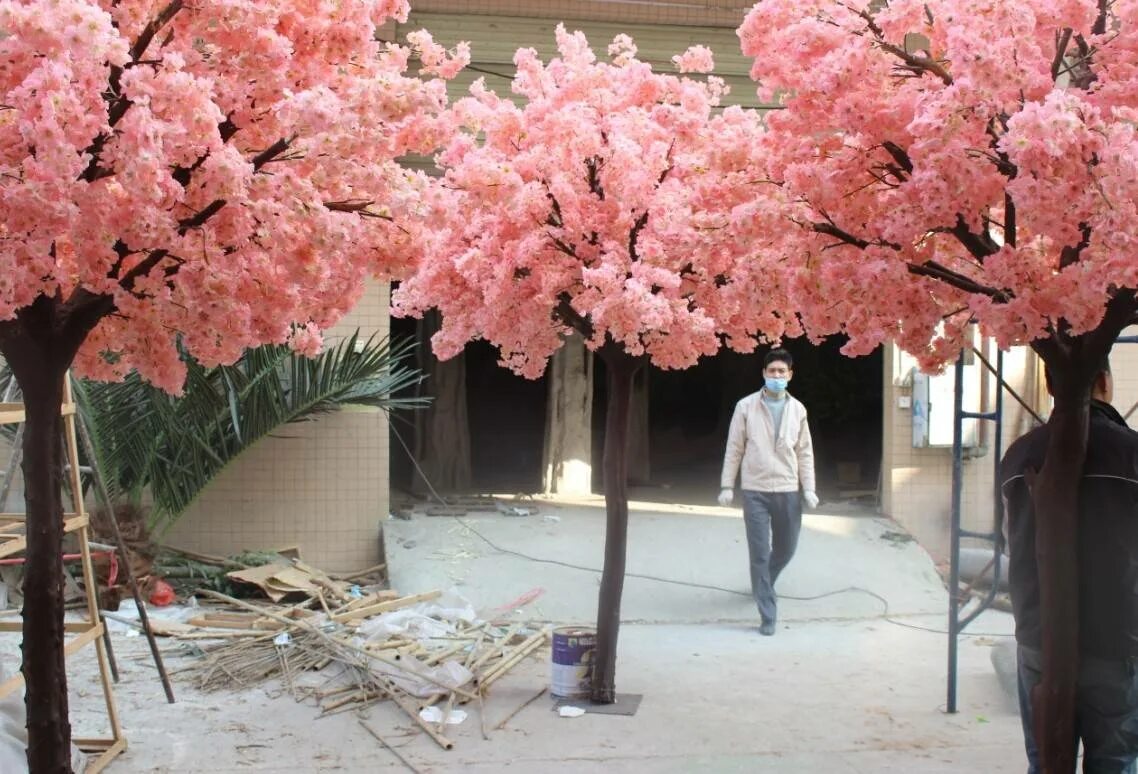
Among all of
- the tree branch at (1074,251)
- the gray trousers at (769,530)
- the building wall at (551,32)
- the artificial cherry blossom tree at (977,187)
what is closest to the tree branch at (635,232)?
the artificial cherry blossom tree at (977,187)

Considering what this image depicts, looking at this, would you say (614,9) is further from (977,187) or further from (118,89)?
(118,89)

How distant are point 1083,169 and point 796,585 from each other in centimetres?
701

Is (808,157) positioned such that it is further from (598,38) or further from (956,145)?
(598,38)

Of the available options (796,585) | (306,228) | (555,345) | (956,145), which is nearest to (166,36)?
(306,228)

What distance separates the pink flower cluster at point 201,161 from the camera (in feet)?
10.7

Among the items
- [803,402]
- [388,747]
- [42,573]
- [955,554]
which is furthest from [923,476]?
[42,573]

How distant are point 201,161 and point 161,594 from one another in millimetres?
6154

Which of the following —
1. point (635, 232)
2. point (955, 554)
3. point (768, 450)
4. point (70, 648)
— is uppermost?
point (635, 232)

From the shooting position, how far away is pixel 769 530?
9.30 meters

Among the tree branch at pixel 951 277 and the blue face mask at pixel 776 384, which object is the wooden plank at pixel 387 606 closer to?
the blue face mask at pixel 776 384

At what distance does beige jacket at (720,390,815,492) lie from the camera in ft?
30.4

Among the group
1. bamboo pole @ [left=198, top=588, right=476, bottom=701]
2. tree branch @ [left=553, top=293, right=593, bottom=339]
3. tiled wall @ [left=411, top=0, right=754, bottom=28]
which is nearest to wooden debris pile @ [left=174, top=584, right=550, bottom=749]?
bamboo pole @ [left=198, top=588, right=476, bottom=701]

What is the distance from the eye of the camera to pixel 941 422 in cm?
1127

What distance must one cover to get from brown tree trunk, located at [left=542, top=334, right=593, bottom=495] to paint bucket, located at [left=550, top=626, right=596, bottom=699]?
5.58 metres
